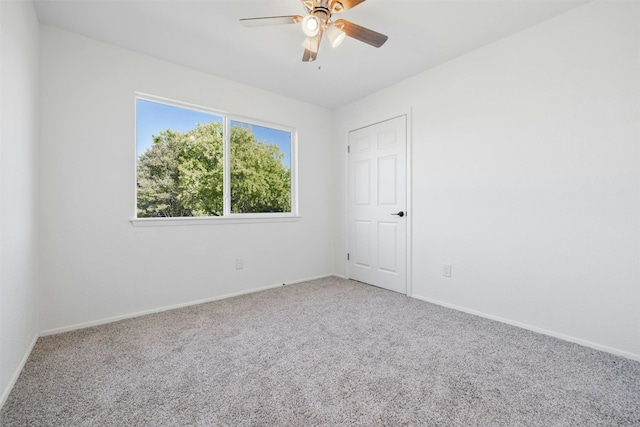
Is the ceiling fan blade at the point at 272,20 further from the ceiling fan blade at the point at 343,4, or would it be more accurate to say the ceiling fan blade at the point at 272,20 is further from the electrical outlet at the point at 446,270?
the electrical outlet at the point at 446,270

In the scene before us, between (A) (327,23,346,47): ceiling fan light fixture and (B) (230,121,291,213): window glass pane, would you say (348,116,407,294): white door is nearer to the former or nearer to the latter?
(B) (230,121,291,213): window glass pane

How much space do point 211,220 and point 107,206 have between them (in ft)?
2.98

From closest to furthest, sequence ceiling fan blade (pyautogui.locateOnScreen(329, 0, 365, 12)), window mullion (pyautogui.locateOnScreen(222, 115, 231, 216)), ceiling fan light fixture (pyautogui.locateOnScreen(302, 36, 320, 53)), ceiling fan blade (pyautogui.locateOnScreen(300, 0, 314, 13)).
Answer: ceiling fan blade (pyautogui.locateOnScreen(329, 0, 365, 12)), ceiling fan blade (pyautogui.locateOnScreen(300, 0, 314, 13)), ceiling fan light fixture (pyautogui.locateOnScreen(302, 36, 320, 53)), window mullion (pyautogui.locateOnScreen(222, 115, 231, 216))

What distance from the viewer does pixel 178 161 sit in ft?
9.73

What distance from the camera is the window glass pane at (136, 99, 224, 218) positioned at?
9.12ft

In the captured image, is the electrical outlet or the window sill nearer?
the window sill

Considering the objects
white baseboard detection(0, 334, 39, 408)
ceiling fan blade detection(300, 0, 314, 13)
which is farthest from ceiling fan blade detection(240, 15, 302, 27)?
white baseboard detection(0, 334, 39, 408)

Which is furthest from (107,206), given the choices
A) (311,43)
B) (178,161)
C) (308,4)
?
(308,4)

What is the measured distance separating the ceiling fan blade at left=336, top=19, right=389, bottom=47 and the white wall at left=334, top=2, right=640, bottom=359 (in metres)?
1.22

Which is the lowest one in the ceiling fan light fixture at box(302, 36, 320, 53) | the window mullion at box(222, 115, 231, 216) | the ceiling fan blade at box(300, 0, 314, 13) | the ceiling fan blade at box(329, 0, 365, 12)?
the window mullion at box(222, 115, 231, 216)

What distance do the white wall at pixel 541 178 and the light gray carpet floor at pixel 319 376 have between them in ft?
1.01

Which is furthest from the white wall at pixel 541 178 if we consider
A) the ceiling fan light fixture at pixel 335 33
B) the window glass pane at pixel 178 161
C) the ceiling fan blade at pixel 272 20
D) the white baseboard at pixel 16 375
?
the white baseboard at pixel 16 375

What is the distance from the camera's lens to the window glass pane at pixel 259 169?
3.38m

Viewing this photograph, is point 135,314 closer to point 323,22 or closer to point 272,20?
point 272,20
